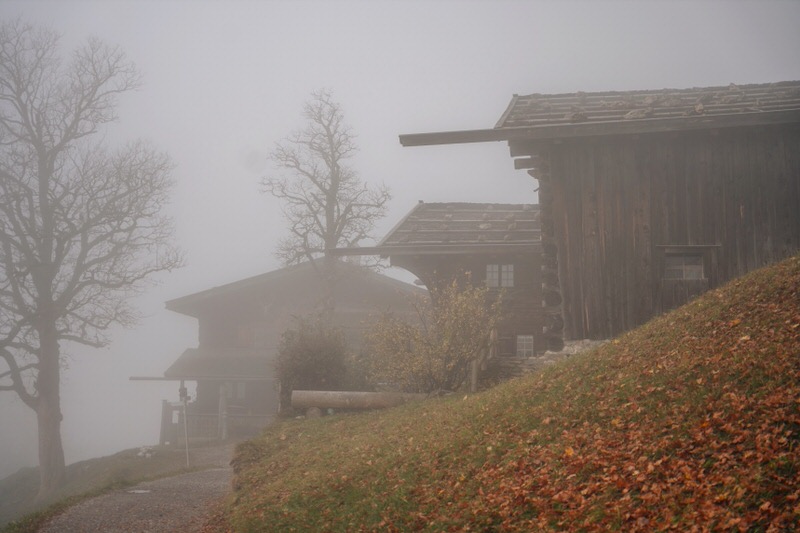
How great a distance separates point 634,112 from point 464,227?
38.6 feet

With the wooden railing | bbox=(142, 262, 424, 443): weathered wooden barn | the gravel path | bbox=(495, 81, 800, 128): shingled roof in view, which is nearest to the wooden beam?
bbox=(495, 81, 800, 128): shingled roof

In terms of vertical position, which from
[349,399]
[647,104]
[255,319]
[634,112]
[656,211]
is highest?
[647,104]

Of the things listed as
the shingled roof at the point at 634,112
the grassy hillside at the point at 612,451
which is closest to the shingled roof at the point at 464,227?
the shingled roof at the point at 634,112

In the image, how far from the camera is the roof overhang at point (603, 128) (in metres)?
19.2

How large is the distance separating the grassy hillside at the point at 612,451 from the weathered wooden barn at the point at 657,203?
193 inches

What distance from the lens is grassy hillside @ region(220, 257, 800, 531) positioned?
764cm

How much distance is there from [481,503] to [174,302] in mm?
38313

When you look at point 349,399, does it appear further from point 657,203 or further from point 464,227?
point 464,227

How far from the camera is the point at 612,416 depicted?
414 inches

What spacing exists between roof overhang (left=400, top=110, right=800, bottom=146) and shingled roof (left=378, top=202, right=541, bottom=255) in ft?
30.4

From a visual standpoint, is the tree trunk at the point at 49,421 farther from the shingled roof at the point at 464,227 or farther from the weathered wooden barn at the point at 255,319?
the shingled roof at the point at 464,227

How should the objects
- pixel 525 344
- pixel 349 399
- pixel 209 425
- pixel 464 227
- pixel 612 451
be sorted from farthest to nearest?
pixel 209 425 < pixel 464 227 < pixel 525 344 < pixel 349 399 < pixel 612 451

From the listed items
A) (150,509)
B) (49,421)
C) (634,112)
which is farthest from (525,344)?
(49,421)

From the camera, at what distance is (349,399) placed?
2250cm
